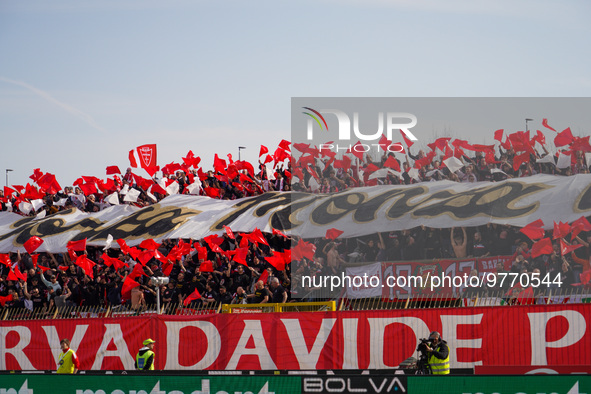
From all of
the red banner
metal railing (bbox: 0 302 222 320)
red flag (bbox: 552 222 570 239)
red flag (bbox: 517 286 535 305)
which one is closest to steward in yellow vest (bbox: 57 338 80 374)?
the red banner

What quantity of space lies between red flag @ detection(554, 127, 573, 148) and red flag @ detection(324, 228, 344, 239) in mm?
5599

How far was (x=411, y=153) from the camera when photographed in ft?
70.5

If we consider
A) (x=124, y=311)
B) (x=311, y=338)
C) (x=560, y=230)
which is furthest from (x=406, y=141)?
(x=124, y=311)

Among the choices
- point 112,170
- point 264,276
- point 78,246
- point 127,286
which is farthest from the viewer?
point 112,170

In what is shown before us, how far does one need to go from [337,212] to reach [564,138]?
570cm

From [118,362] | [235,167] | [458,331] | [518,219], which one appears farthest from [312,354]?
[235,167]

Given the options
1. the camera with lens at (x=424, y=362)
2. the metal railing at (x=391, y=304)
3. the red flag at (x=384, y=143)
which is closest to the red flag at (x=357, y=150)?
the red flag at (x=384, y=143)

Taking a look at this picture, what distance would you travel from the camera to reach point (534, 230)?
1625 cm

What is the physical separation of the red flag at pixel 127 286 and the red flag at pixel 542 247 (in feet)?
31.1

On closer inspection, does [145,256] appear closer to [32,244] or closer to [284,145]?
[32,244]

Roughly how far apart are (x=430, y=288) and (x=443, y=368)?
171 inches

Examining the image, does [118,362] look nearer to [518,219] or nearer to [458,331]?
[458,331]

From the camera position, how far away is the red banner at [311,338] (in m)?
13.6

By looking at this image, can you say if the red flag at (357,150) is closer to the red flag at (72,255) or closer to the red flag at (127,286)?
the red flag at (127,286)
